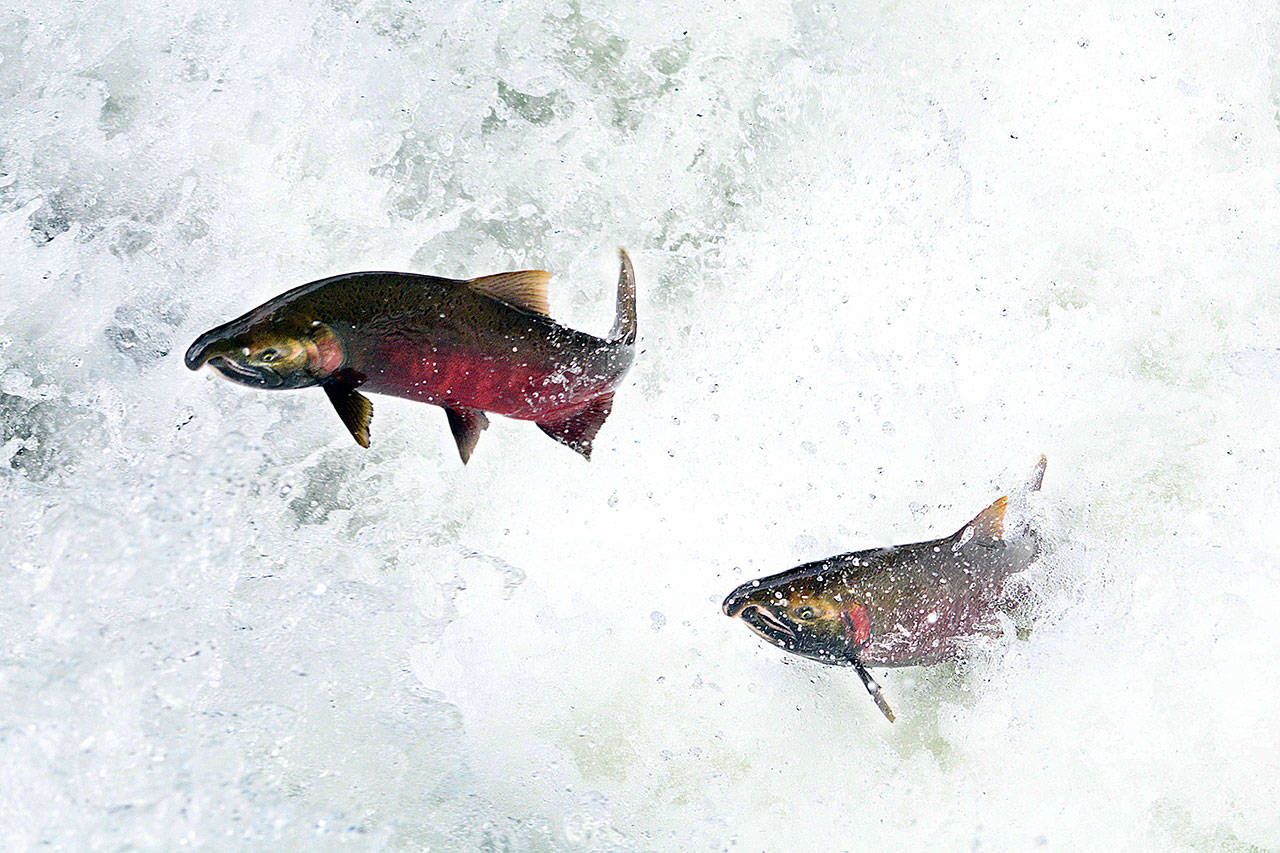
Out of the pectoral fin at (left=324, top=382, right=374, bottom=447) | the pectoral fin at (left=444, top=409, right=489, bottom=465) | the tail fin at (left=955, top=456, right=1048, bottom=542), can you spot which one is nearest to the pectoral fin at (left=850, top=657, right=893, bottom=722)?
the tail fin at (left=955, top=456, right=1048, bottom=542)

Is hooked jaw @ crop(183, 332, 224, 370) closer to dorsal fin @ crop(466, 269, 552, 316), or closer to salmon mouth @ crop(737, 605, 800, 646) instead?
dorsal fin @ crop(466, 269, 552, 316)

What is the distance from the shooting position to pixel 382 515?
5.34ft

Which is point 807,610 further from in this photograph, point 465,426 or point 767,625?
point 465,426

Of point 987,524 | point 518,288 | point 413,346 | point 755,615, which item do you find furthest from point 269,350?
point 987,524

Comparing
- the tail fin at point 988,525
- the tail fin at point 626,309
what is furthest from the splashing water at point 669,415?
the tail fin at point 626,309

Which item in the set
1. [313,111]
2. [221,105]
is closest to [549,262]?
[313,111]

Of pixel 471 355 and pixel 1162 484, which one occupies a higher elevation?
pixel 471 355

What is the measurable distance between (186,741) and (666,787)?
2.54ft

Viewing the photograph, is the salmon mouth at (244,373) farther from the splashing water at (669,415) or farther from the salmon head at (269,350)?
the splashing water at (669,415)

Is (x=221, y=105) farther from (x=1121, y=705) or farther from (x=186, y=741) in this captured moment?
(x=1121, y=705)

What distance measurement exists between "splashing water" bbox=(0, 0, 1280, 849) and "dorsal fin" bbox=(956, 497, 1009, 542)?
251 millimetres

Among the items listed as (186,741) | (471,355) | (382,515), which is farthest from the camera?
(382,515)

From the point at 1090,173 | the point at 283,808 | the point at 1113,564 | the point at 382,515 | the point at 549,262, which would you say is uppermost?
the point at 1090,173

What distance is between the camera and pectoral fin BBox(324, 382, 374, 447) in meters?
1.13
